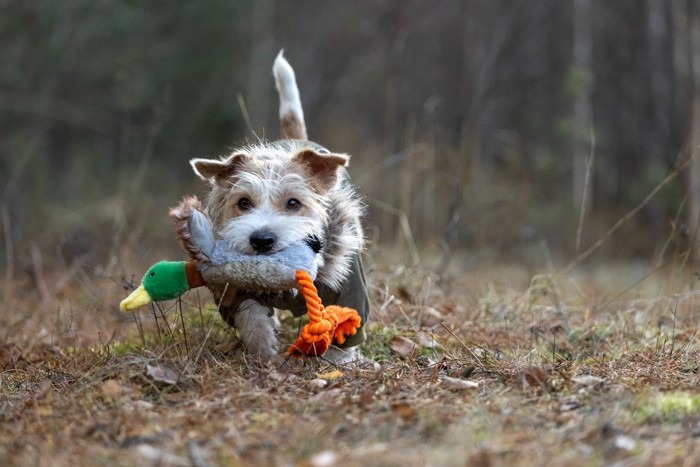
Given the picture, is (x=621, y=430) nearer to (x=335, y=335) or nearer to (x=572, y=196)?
(x=335, y=335)

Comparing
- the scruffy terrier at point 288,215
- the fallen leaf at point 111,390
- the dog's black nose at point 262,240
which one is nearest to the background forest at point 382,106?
the scruffy terrier at point 288,215

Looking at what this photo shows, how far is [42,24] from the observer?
10.7 meters

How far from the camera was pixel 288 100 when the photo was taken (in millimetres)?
5016

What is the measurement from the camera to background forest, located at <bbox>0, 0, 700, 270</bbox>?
991 cm

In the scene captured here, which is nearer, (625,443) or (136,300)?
(625,443)

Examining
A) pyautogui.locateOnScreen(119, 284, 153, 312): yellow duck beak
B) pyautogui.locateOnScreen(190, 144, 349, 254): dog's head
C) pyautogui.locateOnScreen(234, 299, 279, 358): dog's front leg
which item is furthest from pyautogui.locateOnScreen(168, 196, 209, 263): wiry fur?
pyautogui.locateOnScreen(234, 299, 279, 358): dog's front leg

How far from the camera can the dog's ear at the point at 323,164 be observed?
395 cm

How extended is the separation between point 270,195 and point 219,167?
0.32m

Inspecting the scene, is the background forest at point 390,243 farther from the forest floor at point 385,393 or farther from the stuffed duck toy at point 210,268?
the stuffed duck toy at point 210,268

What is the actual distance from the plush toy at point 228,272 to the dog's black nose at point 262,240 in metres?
0.04

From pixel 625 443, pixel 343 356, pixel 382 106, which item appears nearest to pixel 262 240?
pixel 343 356

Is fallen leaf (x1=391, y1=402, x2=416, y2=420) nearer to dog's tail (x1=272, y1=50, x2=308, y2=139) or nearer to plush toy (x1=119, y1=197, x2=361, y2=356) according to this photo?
plush toy (x1=119, y1=197, x2=361, y2=356)

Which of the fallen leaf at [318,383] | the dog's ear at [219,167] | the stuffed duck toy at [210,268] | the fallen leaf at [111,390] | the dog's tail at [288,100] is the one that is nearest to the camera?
the fallen leaf at [111,390]

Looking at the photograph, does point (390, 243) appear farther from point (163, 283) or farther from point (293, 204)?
point (163, 283)
